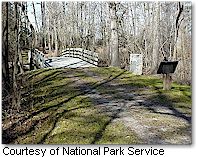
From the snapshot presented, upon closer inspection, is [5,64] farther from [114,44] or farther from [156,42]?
[114,44]

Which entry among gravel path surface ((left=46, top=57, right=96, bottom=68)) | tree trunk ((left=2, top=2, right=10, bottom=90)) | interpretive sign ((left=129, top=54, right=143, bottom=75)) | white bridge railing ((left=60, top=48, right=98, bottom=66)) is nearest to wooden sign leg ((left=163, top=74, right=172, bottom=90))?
interpretive sign ((left=129, top=54, right=143, bottom=75))

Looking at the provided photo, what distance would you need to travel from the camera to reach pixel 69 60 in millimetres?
12156

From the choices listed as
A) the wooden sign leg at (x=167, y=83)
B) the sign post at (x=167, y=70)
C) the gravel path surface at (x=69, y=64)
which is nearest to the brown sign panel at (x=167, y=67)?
the sign post at (x=167, y=70)

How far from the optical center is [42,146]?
12.5 ft

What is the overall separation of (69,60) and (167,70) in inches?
275

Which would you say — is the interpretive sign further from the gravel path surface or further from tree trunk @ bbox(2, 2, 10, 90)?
tree trunk @ bbox(2, 2, 10, 90)

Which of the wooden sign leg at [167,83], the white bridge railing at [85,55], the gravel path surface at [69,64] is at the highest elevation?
the white bridge railing at [85,55]

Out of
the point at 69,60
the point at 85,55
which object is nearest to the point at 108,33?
the point at 85,55

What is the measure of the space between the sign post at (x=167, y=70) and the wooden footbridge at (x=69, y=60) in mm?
4098

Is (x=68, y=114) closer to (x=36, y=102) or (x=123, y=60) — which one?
(x=36, y=102)

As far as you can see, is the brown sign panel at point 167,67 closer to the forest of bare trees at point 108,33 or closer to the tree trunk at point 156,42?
the forest of bare trees at point 108,33

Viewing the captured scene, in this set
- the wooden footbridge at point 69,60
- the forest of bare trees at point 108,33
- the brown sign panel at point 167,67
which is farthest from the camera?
the wooden footbridge at point 69,60

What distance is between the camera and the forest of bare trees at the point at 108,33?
498 cm

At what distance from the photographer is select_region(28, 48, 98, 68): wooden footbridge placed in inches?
391
